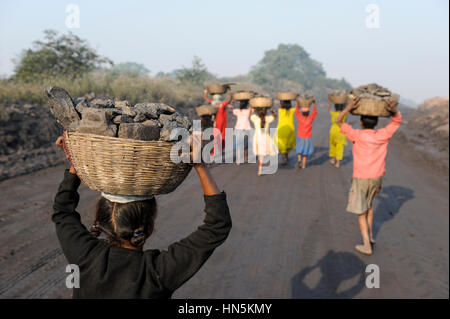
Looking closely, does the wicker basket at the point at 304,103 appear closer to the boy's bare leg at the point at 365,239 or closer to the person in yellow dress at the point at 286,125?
the person in yellow dress at the point at 286,125

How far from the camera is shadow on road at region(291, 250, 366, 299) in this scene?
3.64 m

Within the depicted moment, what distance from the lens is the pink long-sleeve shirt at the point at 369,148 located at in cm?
442

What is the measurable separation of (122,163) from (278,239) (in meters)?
3.69

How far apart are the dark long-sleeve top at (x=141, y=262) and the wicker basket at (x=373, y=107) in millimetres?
3337

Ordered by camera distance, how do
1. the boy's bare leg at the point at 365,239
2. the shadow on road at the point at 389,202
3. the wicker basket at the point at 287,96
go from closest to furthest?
the boy's bare leg at the point at 365,239 < the shadow on road at the point at 389,202 < the wicker basket at the point at 287,96

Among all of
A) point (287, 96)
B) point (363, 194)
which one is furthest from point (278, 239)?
point (287, 96)

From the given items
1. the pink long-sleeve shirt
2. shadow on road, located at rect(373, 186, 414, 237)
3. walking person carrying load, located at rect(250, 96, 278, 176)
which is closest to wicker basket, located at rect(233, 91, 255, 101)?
walking person carrying load, located at rect(250, 96, 278, 176)

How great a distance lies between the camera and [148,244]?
4297 millimetres

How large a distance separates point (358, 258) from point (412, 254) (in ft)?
2.78

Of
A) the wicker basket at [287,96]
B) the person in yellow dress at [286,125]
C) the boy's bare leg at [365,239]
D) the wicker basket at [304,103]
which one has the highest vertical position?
the wicker basket at [287,96]

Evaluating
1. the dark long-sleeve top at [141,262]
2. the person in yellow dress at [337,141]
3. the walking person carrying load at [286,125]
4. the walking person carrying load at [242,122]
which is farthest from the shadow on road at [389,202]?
the dark long-sleeve top at [141,262]

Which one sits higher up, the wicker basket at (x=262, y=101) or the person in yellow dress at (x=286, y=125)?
the wicker basket at (x=262, y=101)

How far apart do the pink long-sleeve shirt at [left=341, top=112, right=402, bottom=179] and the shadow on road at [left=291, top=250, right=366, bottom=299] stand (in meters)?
1.16

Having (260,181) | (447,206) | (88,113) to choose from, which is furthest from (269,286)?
(447,206)
